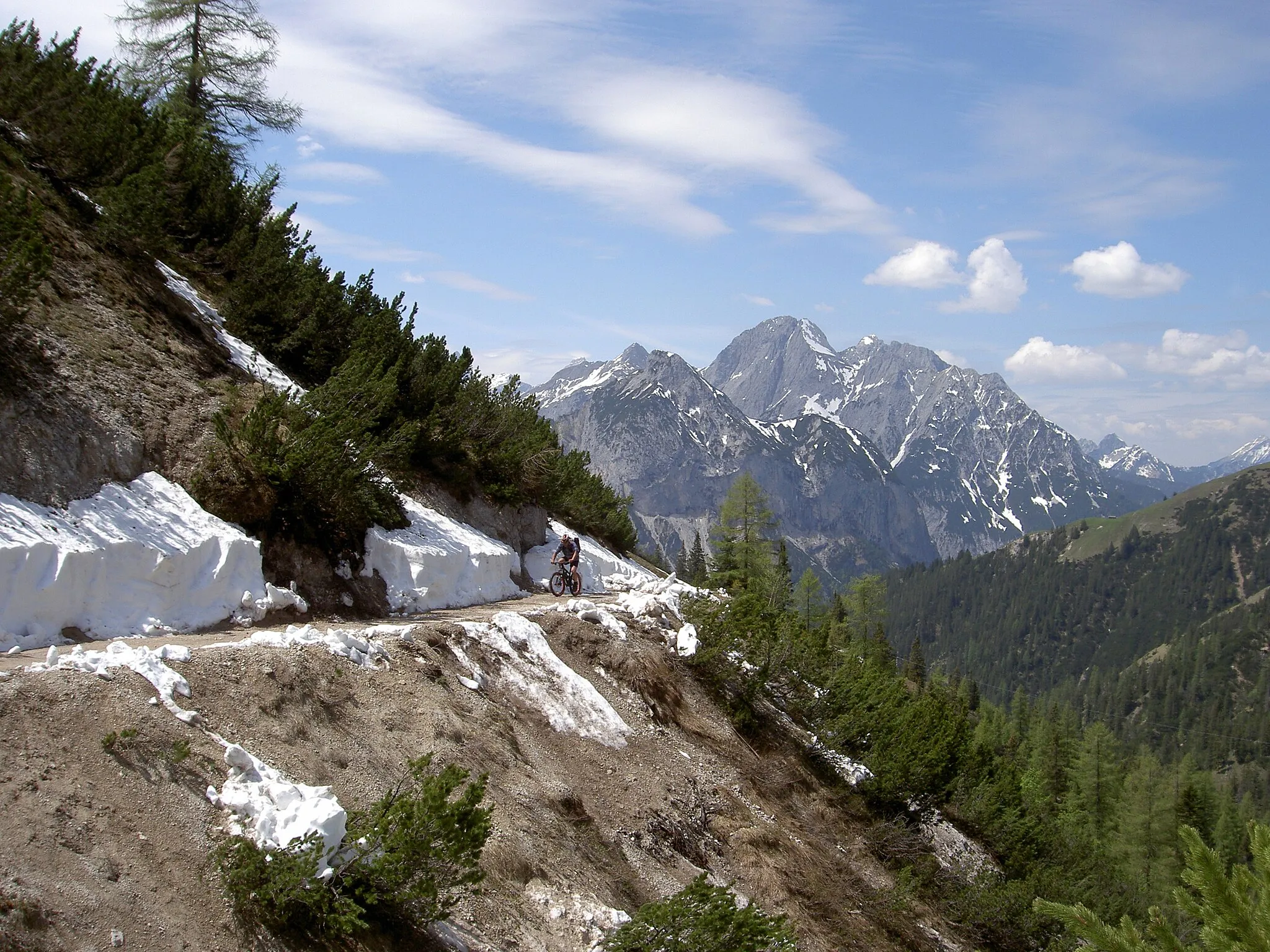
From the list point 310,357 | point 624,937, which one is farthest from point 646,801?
point 310,357

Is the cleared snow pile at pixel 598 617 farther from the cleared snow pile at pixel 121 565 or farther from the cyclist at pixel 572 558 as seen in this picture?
the cleared snow pile at pixel 121 565

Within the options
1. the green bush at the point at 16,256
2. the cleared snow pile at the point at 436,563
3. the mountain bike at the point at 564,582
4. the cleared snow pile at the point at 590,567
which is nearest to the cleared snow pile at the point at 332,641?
the cleared snow pile at the point at 436,563

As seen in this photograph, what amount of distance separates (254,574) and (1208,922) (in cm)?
1053

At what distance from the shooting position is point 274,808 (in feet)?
21.4

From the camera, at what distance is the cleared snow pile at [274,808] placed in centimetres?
624

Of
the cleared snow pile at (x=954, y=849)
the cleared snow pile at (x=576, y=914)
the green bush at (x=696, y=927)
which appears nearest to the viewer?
the green bush at (x=696, y=927)

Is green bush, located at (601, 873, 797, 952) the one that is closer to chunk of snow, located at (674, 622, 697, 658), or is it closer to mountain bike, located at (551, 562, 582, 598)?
chunk of snow, located at (674, 622, 697, 658)

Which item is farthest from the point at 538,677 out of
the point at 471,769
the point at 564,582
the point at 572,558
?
the point at 564,582

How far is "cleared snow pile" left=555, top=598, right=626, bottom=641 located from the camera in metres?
15.4

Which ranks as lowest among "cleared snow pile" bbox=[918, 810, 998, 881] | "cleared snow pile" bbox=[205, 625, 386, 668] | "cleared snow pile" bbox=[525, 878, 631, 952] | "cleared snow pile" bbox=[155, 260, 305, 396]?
"cleared snow pile" bbox=[918, 810, 998, 881]

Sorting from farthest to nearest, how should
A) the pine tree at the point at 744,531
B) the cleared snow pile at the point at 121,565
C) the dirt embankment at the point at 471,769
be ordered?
the pine tree at the point at 744,531
the cleared snow pile at the point at 121,565
the dirt embankment at the point at 471,769

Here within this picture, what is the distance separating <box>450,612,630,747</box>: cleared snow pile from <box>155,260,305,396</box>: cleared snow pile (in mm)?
6112

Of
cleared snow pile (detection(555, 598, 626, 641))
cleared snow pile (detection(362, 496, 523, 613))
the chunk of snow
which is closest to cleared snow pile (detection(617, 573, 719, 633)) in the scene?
the chunk of snow

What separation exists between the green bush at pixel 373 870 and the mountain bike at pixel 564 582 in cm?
A: 1226
